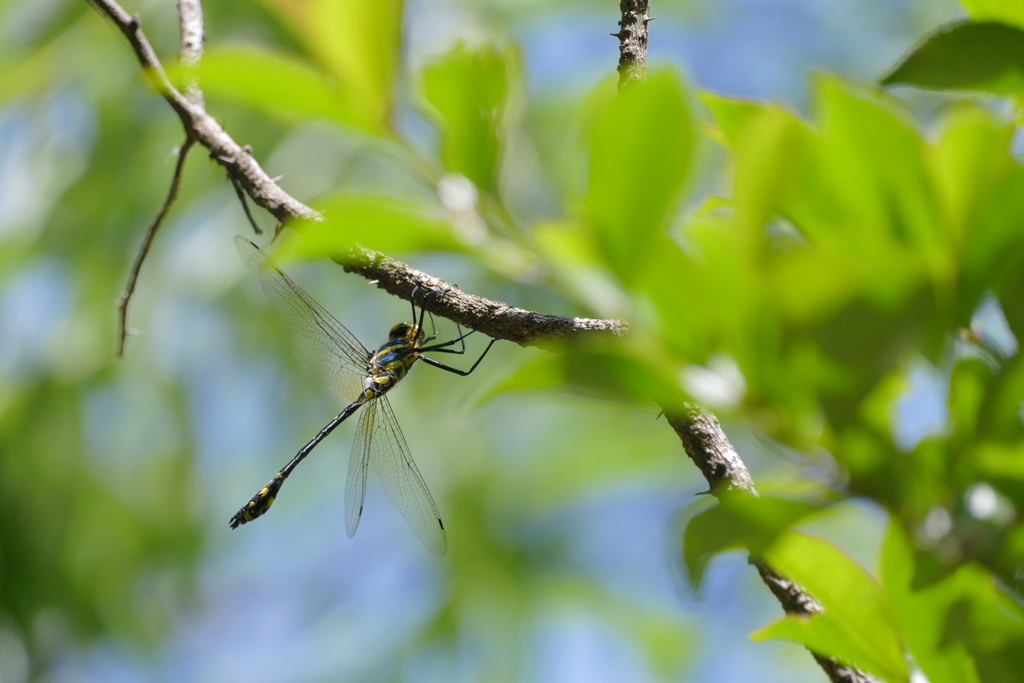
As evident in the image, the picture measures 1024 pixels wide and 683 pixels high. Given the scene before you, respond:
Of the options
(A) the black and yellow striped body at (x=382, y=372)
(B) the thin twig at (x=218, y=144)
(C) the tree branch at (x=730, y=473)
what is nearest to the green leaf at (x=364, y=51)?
(C) the tree branch at (x=730, y=473)

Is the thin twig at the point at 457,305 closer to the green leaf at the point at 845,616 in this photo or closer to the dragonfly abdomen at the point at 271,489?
the green leaf at the point at 845,616

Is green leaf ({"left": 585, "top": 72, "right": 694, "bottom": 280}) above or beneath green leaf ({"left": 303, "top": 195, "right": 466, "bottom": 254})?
above

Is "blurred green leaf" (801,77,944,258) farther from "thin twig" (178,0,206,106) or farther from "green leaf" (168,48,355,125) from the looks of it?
"thin twig" (178,0,206,106)

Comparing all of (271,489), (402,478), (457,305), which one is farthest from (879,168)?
(271,489)

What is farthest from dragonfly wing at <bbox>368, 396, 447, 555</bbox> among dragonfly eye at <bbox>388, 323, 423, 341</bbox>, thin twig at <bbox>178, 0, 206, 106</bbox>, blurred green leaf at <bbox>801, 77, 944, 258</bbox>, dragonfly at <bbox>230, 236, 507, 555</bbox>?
blurred green leaf at <bbox>801, 77, 944, 258</bbox>

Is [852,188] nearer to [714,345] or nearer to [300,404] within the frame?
[714,345]

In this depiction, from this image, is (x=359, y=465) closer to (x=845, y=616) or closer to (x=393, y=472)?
(x=393, y=472)

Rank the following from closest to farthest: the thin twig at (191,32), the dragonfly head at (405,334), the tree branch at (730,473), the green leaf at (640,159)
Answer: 1. the green leaf at (640,159)
2. the tree branch at (730,473)
3. the thin twig at (191,32)
4. the dragonfly head at (405,334)

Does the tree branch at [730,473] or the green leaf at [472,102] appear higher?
the green leaf at [472,102]
